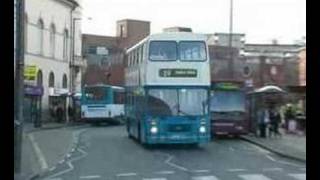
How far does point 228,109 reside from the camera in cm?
3466

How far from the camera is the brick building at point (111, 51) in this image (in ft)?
292

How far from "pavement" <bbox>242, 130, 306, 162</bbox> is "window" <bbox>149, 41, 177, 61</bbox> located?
5.19m

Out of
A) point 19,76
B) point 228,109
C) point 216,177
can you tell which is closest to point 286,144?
point 228,109

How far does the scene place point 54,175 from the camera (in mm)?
19125

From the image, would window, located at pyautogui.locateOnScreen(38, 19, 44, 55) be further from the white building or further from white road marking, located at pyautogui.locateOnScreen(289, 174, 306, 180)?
white road marking, located at pyautogui.locateOnScreen(289, 174, 306, 180)

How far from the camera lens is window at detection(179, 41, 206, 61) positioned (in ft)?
87.0

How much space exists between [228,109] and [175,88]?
28.5ft

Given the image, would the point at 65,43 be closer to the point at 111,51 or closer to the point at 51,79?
the point at 51,79

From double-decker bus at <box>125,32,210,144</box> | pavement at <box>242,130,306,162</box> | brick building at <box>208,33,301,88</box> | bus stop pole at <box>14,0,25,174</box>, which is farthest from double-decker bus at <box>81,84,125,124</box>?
bus stop pole at <box>14,0,25,174</box>

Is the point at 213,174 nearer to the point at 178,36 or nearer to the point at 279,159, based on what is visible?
the point at 279,159

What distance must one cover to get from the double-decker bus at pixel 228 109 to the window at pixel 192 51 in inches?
302

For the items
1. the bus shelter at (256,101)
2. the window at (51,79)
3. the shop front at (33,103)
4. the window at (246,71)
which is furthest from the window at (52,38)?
the window at (246,71)
